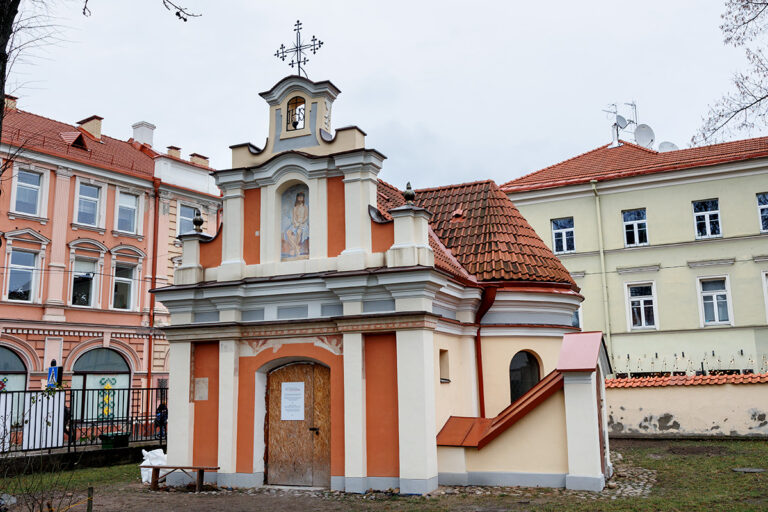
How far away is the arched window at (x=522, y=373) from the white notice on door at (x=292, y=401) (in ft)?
14.7

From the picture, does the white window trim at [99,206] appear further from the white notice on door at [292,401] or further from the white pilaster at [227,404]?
the white notice on door at [292,401]

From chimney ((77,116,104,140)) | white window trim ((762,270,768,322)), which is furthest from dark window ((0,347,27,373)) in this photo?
white window trim ((762,270,768,322))

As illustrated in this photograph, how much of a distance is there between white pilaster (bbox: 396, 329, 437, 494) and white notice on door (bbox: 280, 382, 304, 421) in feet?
6.81

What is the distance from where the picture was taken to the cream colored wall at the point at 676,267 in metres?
24.2

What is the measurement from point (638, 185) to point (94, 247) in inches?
804

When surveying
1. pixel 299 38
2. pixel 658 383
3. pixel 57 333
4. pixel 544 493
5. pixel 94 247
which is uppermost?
pixel 299 38

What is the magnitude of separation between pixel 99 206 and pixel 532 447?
2019cm

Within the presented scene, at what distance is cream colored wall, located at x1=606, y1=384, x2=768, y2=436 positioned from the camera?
55.4 ft

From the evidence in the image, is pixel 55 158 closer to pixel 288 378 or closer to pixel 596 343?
pixel 288 378

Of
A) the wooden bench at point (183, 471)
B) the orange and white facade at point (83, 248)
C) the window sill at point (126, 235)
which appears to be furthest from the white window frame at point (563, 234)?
the wooden bench at point (183, 471)

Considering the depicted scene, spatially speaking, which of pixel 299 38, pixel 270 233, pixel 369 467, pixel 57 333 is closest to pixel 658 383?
pixel 369 467

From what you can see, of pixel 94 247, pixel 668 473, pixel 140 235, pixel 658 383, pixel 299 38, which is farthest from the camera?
pixel 140 235

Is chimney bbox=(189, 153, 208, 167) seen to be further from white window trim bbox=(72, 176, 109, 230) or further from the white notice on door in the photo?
the white notice on door

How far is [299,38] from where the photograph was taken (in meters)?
14.0
